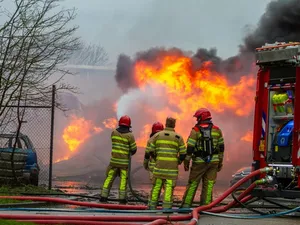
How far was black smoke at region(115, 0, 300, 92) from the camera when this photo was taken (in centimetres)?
1702

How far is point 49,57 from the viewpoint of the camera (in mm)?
14312

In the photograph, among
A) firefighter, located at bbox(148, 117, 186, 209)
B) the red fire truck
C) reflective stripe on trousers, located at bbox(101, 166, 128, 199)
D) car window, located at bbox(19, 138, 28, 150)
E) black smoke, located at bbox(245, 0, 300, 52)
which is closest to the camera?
the red fire truck

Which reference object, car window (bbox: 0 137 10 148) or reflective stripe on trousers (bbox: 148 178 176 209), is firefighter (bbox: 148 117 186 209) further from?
car window (bbox: 0 137 10 148)

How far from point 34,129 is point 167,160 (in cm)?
1442

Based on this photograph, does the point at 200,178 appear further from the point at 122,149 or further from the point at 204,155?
the point at 122,149

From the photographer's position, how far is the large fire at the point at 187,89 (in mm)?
18531

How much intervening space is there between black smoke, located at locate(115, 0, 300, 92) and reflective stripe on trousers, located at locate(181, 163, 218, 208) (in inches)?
271

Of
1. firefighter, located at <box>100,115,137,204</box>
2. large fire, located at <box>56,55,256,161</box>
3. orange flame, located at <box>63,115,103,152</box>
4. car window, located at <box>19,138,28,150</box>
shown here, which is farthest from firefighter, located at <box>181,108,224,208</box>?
orange flame, located at <box>63,115,103,152</box>

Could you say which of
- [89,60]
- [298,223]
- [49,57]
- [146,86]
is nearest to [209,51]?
[146,86]

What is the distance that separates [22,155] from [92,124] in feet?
36.9

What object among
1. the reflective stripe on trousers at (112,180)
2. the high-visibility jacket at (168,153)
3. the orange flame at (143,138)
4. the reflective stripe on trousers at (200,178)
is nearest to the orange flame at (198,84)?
the orange flame at (143,138)

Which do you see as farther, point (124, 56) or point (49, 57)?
point (124, 56)

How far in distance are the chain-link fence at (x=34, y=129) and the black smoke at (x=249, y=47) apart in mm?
3638

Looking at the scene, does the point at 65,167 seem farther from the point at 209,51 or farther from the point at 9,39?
the point at 9,39
